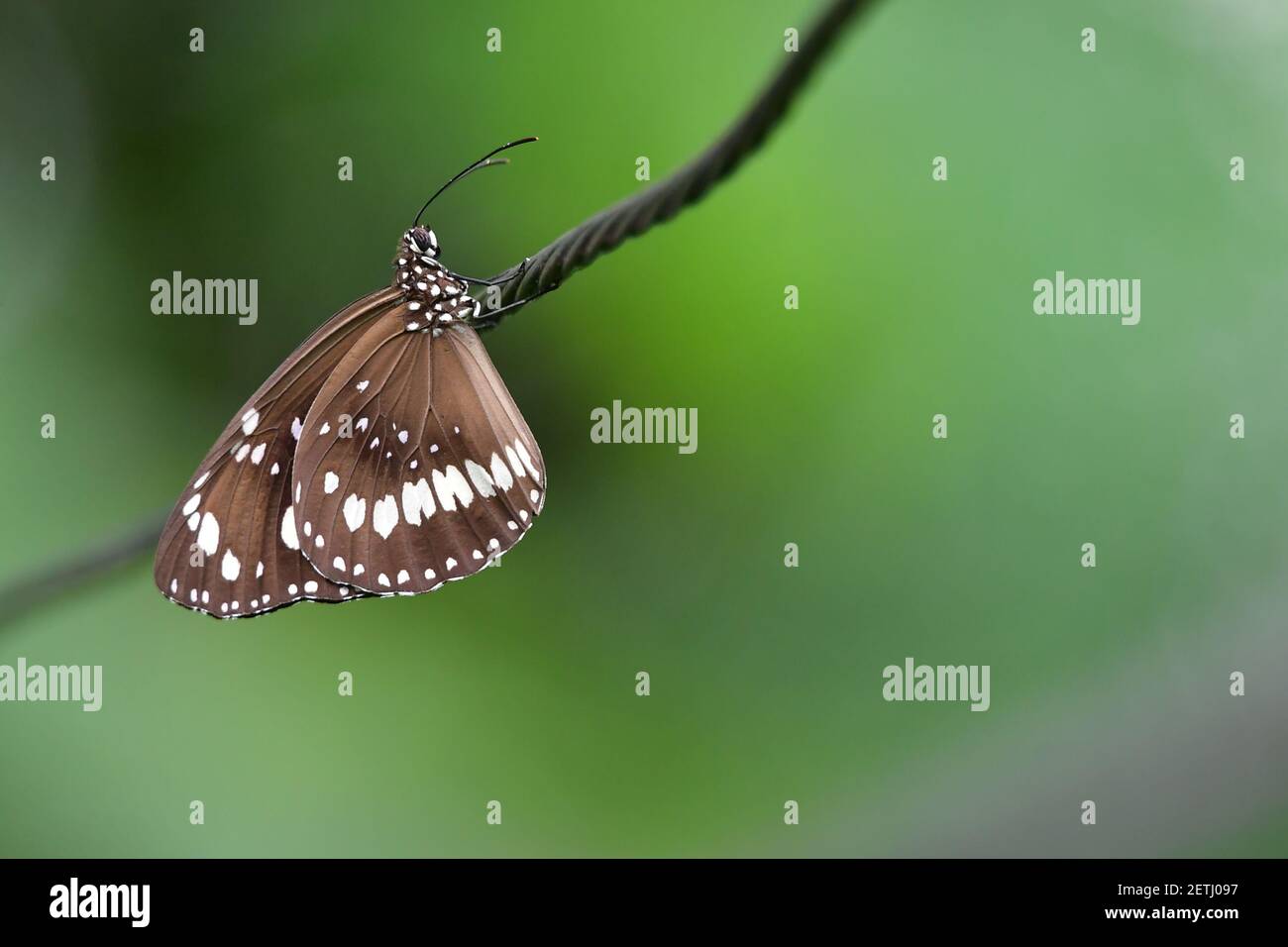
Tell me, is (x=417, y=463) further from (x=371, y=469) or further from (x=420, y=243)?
(x=420, y=243)

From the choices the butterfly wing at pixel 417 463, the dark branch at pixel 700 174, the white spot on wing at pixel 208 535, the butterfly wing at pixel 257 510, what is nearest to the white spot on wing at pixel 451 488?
Result: the butterfly wing at pixel 417 463

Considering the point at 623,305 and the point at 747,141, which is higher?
the point at 623,305

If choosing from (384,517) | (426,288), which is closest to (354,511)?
(384,517)

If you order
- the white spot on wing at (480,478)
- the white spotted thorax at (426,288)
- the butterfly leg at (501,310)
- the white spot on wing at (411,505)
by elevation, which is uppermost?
the white spotted thorax at (426,288)

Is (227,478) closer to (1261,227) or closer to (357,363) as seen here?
(357,363)

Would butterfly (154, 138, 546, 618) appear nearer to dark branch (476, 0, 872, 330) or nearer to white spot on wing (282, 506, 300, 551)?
white spot on wing (282, 506, 300, 551)

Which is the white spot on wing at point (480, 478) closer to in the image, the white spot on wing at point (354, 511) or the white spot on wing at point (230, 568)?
the white spot on wing at point (354, 511)

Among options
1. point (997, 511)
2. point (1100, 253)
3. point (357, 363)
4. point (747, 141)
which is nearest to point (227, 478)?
point (357, 363)
